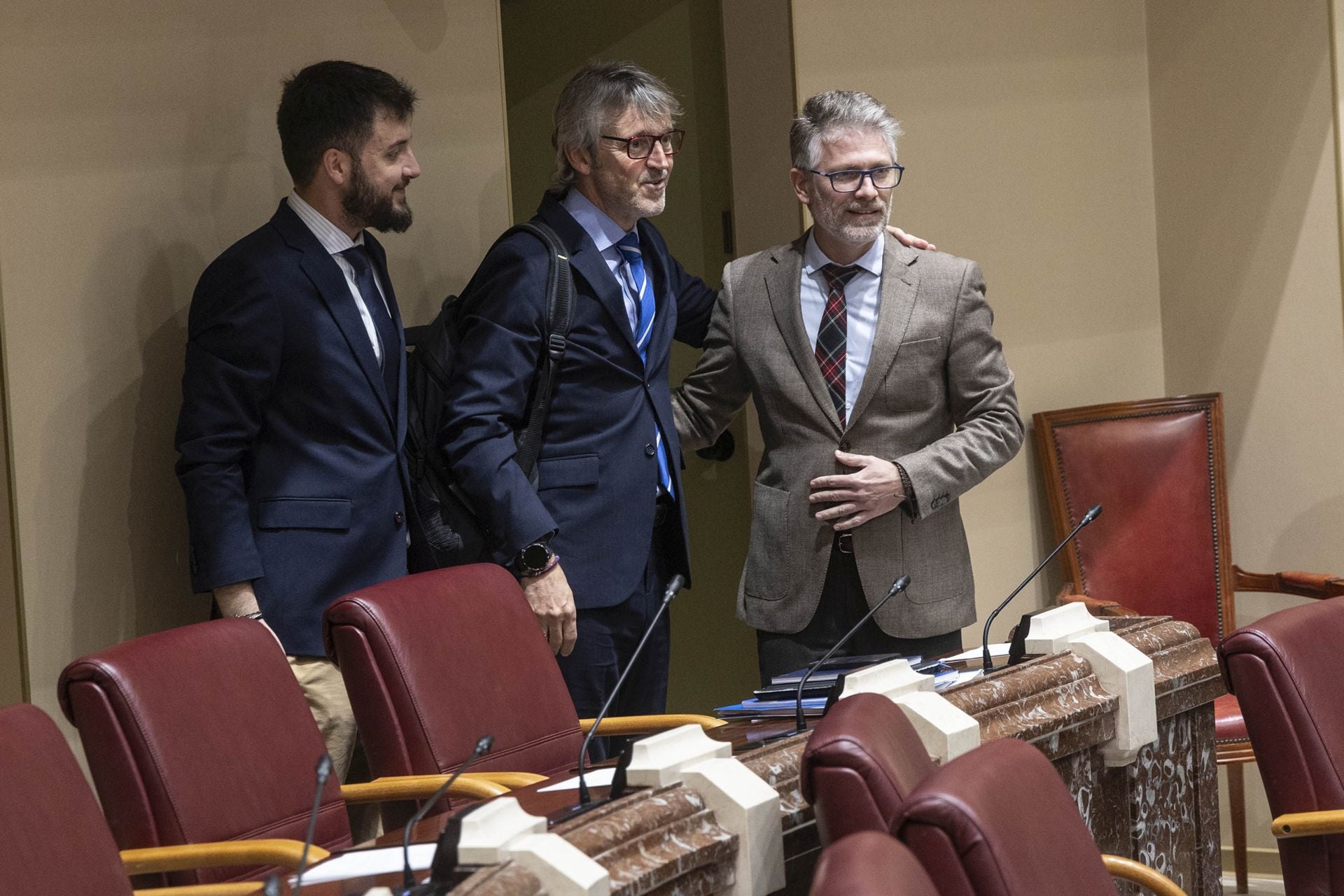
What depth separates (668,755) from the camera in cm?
182

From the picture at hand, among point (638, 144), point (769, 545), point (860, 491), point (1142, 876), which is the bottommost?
point (1142, 876)

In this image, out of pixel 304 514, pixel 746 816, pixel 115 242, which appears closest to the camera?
pixel 746 816

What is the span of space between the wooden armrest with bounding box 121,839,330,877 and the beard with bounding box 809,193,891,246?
5.40 feet

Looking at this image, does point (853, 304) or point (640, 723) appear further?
A: point (853, 304)

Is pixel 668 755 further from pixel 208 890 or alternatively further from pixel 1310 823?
pixel 1310 823

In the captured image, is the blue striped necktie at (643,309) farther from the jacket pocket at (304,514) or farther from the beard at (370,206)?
the jacket pocket at (304,514)

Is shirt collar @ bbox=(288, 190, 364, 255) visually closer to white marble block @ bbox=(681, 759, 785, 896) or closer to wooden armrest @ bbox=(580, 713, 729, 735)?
wooden armrest @ bbox=(580, 713, 729, 735)

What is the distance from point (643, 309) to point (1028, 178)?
1550 mm

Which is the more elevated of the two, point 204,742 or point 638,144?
point 638,144

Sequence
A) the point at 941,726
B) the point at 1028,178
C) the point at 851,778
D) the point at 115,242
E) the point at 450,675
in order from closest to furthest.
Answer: the point at 851,778
the point at 941,726
the point at 450,675
the point at 115,242
the point at 1028,178

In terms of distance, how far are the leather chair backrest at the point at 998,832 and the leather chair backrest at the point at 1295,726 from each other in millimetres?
829

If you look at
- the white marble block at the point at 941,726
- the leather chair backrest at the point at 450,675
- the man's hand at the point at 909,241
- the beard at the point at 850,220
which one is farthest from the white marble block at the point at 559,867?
the man's hand at the point at 909,241

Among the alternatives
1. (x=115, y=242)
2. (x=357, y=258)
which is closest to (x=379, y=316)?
(x=357, y=258)

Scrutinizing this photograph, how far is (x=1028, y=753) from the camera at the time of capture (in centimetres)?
154
